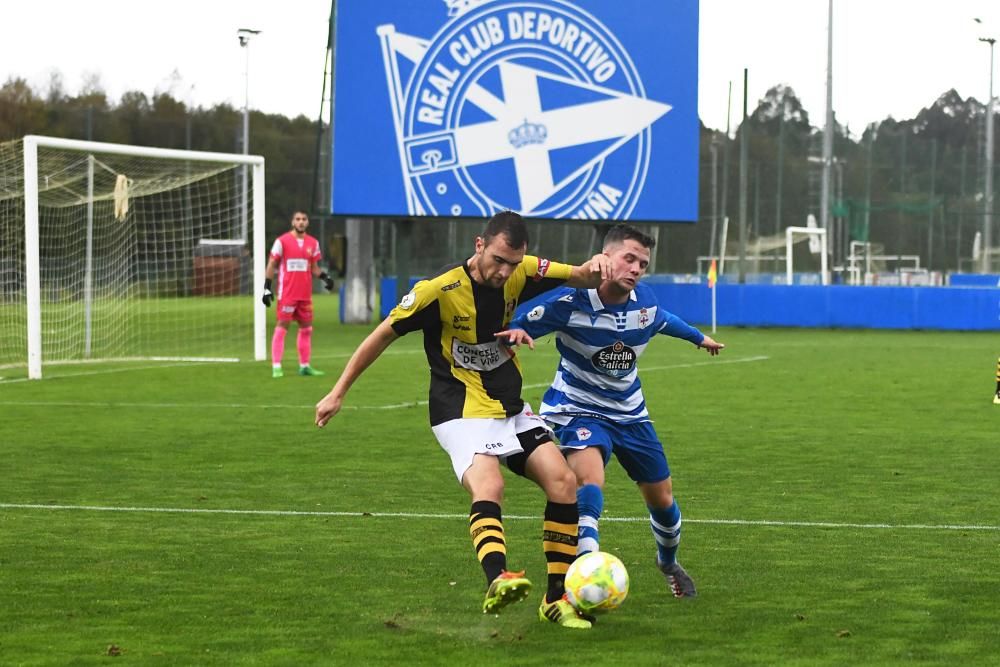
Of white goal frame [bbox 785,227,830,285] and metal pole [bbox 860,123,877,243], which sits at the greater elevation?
metal pole [bbox 860,123,877,243]

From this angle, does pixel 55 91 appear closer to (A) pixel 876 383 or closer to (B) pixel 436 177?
(B) pixel 436 177

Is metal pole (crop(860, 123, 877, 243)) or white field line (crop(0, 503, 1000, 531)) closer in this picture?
white field line (crop(0, 503, 1000, 531))

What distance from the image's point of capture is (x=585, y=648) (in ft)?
19.7

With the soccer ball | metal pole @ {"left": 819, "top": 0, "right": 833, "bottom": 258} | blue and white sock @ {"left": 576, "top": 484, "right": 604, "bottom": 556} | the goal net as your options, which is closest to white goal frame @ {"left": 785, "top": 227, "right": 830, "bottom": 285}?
metal pole @ {"left": 819, "top": 0, "right": 833, "bottom": 258}

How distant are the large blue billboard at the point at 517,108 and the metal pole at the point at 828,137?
10476 mm

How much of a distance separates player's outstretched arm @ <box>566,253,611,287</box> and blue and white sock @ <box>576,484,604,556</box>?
2.89ft

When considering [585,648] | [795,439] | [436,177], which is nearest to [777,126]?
[436,177]

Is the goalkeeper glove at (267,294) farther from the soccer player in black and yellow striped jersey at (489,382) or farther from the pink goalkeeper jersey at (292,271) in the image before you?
the soccer player in black and yellow striped jersey at (489,382)

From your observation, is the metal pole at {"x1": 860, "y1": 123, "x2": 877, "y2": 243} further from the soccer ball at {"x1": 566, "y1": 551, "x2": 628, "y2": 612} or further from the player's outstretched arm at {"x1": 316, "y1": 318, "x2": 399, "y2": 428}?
the soccer ball at {"x1": 566, "y1": 551, "x2": 628, "y2": 612}

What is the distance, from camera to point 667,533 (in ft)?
23.2

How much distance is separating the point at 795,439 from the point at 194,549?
22.0 feet

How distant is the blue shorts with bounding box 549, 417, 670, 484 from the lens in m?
7.08

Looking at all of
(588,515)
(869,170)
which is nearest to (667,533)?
(588,515)

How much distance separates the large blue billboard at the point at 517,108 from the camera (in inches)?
1219
